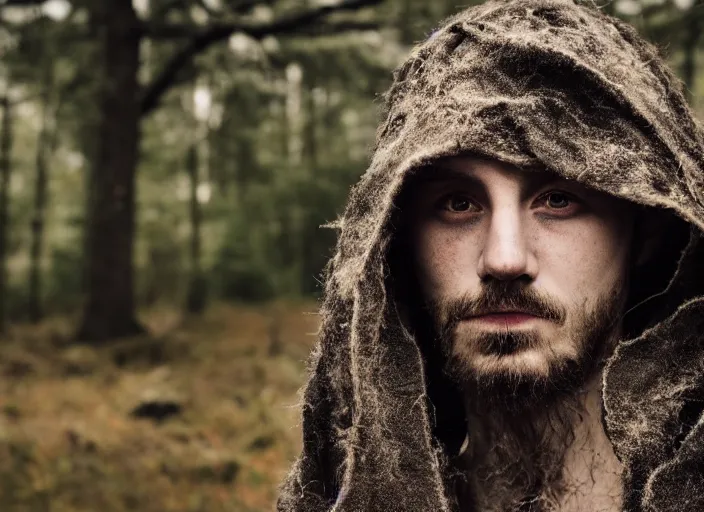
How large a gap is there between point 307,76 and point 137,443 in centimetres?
602

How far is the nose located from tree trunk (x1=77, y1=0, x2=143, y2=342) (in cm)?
890

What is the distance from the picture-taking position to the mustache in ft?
5.78

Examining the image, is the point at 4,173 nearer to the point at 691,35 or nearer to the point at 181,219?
the point at 181,219

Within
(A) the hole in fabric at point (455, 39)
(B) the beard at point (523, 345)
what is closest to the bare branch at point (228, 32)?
(A) the hole in fabric at point (455, 39)

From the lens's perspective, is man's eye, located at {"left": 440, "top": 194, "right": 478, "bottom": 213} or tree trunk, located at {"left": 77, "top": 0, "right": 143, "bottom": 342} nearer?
man's eye, located at {"left": 440, "top": 194, "right": 478, "bottom": 213}

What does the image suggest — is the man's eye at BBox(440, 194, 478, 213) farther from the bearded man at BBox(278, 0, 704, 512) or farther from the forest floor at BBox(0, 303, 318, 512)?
the forest floor at BBox(0, 303, 318, 512)

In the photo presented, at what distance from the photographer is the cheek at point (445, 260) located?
187cm

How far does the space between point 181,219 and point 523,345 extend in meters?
18.6

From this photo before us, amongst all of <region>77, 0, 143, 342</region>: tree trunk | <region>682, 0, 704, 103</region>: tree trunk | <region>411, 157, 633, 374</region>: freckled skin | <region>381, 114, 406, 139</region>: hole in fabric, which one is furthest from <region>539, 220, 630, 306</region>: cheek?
<region>77, 0, 143, 342</region>: tree trunk

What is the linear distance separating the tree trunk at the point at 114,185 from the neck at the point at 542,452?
869 cm

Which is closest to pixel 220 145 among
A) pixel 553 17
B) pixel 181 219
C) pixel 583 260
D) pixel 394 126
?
pixel 181 219

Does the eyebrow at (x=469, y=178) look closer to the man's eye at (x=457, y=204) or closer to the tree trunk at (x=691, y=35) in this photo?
the man's eye at (x=457, y=204)

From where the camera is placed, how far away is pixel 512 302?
177cm

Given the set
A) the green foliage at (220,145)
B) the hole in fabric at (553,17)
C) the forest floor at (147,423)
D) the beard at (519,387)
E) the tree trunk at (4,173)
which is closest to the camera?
the beard at (519,387)
